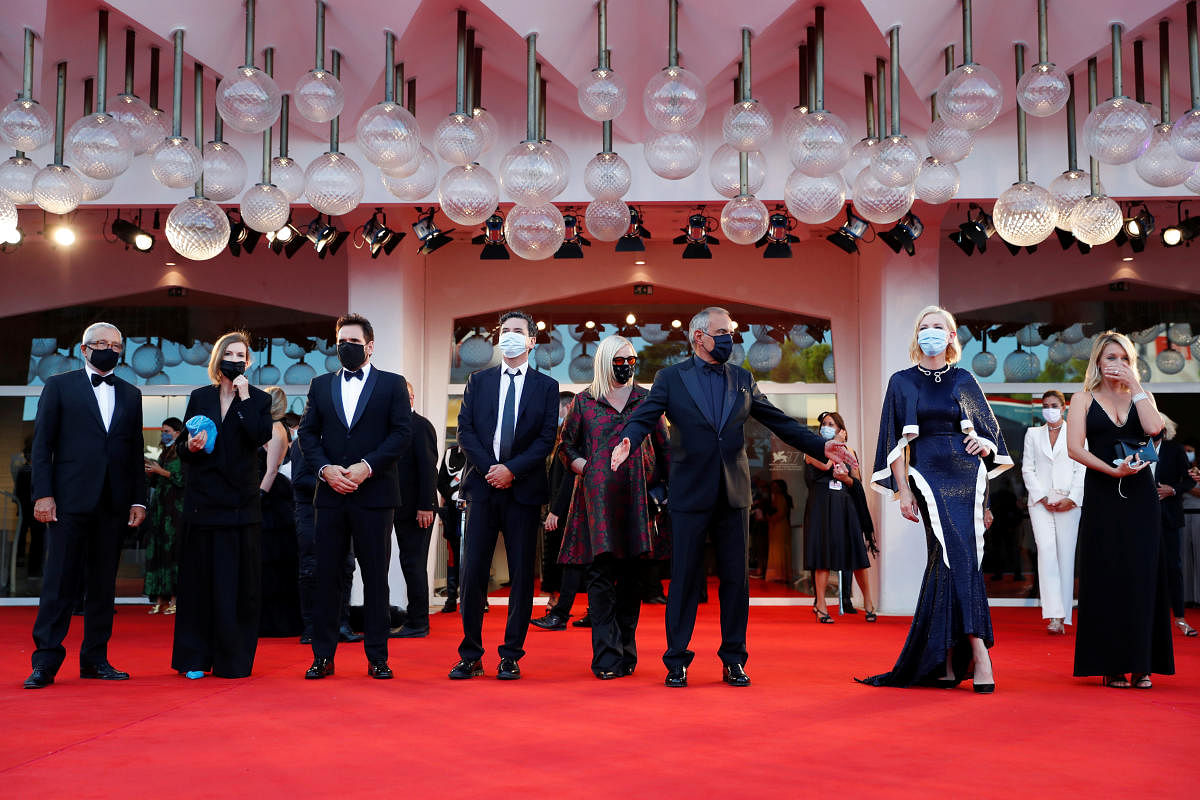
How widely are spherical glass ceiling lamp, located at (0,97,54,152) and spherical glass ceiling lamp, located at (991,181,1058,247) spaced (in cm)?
545

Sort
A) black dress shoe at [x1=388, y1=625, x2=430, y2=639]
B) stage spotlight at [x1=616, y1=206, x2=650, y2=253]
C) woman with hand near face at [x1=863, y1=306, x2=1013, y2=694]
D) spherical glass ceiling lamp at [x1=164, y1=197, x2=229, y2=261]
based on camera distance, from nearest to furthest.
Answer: woman with hand near face at [x1=863, y1=306, x2=1013, y2=694], spherical glass ceiling lamp at [x1=164, y1=197, x2=229, y2=261], black dress shoe at [x1=388, y1=625, x2=430, y2=639], stage spotlight at [x1=616, y1=206, x2=650, y2=253]

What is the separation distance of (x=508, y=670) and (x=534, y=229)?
273 cm

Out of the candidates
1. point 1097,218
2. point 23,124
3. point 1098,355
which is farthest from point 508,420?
point 1097,218

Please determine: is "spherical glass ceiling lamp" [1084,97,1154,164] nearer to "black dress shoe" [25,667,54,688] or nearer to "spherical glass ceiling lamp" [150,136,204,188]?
"spherical glass ceiling lamp" [150,136,204,188]

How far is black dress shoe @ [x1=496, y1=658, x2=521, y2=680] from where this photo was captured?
5.27 m

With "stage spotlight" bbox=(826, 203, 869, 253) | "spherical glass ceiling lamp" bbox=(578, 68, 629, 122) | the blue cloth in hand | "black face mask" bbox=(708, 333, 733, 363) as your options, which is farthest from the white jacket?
the blue cloth in hand

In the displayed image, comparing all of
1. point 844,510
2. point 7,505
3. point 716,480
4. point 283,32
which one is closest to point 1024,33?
point 844,510

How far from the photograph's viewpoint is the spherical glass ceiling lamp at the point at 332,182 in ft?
21.6

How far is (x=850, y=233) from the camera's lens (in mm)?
8742

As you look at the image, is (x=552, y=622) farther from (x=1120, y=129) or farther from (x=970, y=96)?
(x=1120, y=129)

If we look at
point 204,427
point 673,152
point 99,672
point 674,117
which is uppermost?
point 674,117

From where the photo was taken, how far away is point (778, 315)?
10828mm

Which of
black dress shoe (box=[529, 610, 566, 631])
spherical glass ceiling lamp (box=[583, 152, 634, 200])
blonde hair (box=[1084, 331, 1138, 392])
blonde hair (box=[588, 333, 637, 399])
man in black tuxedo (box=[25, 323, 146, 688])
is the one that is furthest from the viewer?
black dress shoe (box=[529, 610, 566, 631])

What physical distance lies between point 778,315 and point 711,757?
7.76 metres
